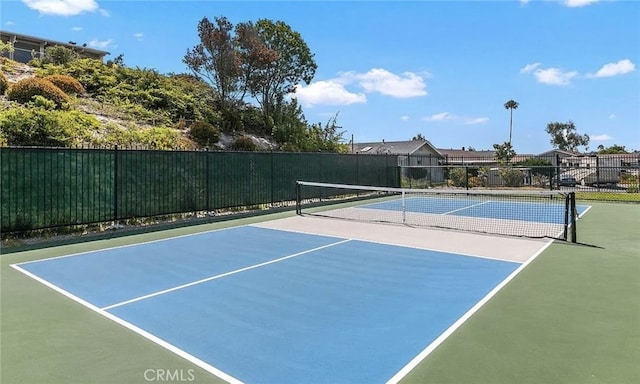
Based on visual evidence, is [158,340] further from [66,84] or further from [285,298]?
[66,84]

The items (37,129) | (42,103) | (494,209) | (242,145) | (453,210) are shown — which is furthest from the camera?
(242,145)

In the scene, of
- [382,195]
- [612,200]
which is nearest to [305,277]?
[382,195]

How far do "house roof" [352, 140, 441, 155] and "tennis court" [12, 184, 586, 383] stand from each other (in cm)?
3547

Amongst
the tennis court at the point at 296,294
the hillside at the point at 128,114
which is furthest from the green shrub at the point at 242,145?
the tennis court at the point at 296,294

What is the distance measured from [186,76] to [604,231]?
26.5 metres

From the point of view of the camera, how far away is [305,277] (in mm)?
6723

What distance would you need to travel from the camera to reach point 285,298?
18.6ft

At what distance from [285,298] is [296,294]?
0.22 metres

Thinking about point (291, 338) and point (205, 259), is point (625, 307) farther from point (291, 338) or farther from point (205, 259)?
point (205, 259)

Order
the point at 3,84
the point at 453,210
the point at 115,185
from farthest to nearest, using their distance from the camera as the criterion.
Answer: the point at 3,84 < the point at 453,210 < the point at 115,185

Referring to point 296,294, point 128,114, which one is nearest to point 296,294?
point 296,294

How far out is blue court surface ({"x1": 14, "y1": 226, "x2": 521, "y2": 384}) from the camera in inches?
156

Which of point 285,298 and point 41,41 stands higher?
point 41,41

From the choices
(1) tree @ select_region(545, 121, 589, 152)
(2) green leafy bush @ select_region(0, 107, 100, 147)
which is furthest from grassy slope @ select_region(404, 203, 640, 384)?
(1) tree @ select_region(545, 121, 589, 152)
